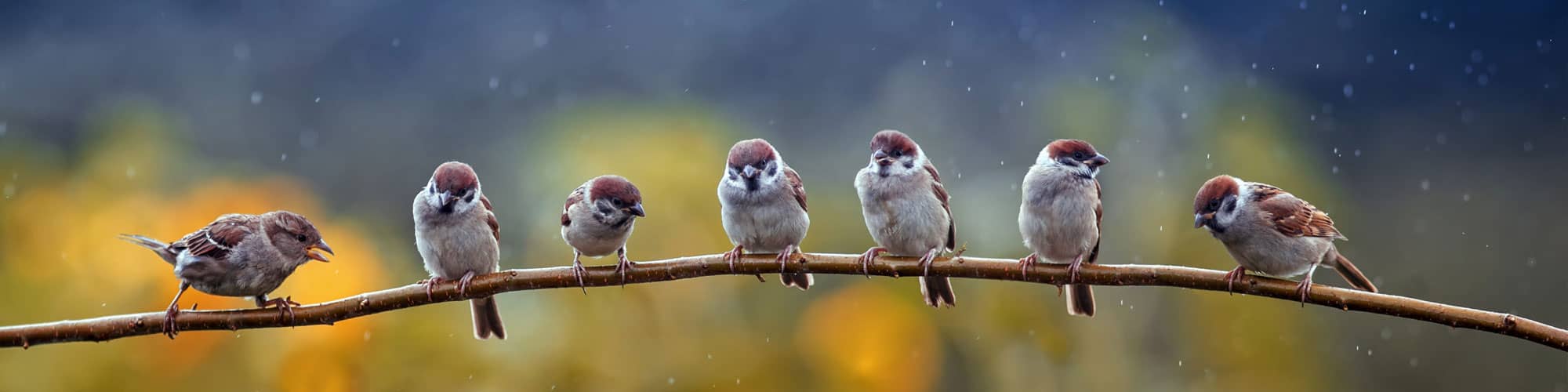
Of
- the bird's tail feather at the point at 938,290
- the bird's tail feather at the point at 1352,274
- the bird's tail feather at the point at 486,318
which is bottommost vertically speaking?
the bird's tail feather at the point at 486,318

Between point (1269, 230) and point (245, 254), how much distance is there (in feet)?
8.07

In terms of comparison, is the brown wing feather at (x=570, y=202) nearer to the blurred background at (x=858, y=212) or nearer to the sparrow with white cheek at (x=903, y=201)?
the sparrow with white cheek at (x=903, y=201)

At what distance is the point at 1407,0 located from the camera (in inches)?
445

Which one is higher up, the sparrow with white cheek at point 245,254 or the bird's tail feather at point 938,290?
the sparrow with white cheek at point 245,254

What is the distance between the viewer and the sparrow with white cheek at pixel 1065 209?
3.31m

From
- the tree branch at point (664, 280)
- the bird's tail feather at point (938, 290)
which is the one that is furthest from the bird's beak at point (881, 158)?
the tree branch at point (664, 280)

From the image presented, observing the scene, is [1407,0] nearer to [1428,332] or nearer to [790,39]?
[1428,332]

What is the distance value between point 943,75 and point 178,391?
7512 millimetres

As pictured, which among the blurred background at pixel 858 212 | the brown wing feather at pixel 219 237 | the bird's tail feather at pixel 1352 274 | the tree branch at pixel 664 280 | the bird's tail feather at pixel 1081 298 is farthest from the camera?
the blurred background at pixel 858 212

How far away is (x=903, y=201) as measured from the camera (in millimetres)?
3502

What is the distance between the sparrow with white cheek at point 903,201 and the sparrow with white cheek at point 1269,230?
768 millimetres

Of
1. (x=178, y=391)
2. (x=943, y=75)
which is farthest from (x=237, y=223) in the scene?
(x=943, y=75)

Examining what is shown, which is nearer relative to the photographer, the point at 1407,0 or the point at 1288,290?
the point at 1288,290

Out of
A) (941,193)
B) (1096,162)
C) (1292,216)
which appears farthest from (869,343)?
(1292,216)
